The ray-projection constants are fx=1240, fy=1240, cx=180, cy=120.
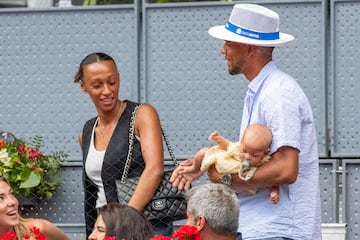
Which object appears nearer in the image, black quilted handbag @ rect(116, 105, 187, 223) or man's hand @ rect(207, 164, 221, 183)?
man's hand @ rect(207, 164, 221, 183)

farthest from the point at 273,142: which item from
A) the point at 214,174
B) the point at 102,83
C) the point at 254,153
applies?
the point at 102,83

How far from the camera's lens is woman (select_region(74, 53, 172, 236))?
639 cm

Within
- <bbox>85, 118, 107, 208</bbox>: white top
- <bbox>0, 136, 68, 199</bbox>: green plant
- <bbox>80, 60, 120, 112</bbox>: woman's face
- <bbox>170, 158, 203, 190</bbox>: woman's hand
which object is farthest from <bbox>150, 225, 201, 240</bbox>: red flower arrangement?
<bbox>0, 136, 68, 199</bbox>: green plant

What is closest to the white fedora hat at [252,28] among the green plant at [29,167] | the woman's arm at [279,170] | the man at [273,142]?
the man at [273,142]

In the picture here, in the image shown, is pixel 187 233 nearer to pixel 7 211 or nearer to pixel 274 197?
pixel 274 197

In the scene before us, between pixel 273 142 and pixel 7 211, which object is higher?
pixel 273 142

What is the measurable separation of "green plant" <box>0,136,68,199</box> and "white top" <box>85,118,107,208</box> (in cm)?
130

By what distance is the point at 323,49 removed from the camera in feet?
26.3

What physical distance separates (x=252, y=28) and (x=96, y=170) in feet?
4.08

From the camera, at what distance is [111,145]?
6.53 meters

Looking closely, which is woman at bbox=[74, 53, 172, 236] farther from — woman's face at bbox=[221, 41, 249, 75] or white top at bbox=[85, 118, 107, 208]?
woman's face at bbox=[221, 41, 249, 75]

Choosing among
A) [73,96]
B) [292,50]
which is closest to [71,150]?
[73,96]

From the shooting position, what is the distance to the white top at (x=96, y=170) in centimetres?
651

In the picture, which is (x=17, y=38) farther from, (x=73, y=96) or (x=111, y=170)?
(x=111, y=170)
